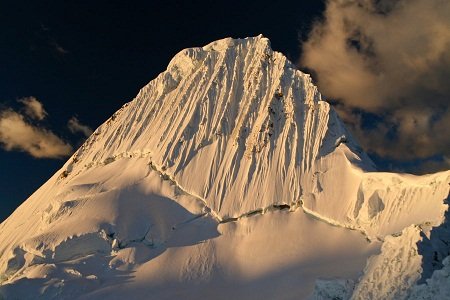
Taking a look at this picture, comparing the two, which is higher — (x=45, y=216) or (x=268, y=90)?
(x=268, y=90)

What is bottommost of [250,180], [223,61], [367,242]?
[367,242]

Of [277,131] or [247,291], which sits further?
[277,131]

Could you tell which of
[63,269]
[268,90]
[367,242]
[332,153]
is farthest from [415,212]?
[63,269]

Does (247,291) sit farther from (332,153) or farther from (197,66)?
(197,66)

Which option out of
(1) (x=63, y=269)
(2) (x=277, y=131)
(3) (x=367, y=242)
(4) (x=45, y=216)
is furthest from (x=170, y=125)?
(3) (x=367, y=242)

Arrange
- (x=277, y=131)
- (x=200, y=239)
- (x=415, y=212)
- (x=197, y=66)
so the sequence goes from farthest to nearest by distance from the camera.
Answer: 1. (x=197, y=66)
2. (x=277, y=131)
3. (x=200, y=239)
4. (x=415, y=212)

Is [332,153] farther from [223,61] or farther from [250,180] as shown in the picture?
[223,61]

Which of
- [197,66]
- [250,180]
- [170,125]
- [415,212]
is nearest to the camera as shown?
[415,212]
